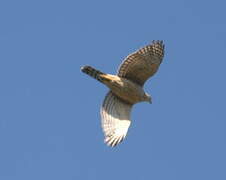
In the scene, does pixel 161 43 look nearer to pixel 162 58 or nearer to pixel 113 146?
pixel 162 58

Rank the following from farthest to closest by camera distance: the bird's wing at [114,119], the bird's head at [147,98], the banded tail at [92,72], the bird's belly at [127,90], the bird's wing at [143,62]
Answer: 1. the bird's head at [147,98]
2. the bird's belly at [127,90]
3. the bird's wing at [143,62]
4. the banded tail at [92,72]
5. the bird's wing at [114,119]

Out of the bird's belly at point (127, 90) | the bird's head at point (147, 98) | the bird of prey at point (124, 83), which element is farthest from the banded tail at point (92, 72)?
the bird's head at point (147, 98)

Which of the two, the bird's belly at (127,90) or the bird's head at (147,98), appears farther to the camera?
the bird's head at (147,98)

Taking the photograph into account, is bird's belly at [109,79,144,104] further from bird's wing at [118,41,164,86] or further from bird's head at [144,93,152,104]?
bird's wing at [118,41,164,86]

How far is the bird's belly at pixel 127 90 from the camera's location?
1986 inches

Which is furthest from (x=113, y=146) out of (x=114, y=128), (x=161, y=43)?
(x=161, y=43)

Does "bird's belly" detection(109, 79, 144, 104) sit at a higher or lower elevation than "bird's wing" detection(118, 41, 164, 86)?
lower

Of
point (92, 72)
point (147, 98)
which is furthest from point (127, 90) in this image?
point (92, 72)

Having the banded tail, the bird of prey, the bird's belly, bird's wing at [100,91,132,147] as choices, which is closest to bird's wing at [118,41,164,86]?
the bird of prey

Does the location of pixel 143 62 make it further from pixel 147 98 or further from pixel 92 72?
pixel 92 72

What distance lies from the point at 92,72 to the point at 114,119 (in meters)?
1.95

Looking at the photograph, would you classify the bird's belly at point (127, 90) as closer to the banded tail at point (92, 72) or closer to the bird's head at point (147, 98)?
the bird's head at point (147, 98)

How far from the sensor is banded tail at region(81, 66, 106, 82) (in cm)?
5006

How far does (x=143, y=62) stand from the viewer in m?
50.4
